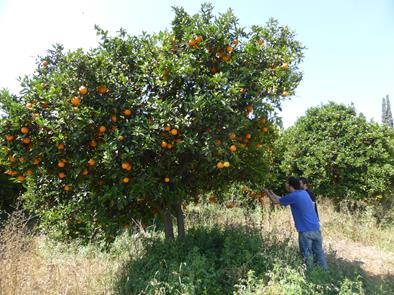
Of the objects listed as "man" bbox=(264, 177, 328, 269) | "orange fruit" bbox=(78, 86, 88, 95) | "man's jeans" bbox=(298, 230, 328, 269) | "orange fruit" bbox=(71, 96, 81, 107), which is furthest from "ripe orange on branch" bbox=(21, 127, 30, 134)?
"man's jeans" bbox=(298, 230, 328, 269)

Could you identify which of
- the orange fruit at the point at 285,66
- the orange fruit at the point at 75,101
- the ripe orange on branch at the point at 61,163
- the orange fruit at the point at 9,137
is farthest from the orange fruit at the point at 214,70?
the orange fruit at the point at 9,137

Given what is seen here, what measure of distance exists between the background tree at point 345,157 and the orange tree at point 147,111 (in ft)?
13.5

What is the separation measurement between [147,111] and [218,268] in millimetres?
2221

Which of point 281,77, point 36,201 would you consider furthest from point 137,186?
point 36,201

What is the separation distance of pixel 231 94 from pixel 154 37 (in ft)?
4.54

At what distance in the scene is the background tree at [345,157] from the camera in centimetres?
758

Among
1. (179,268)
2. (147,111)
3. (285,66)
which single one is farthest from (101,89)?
(179,268)

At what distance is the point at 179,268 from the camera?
3959 mm

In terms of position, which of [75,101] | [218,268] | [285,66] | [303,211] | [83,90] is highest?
[285,66]

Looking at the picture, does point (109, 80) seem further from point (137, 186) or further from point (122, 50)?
point (137, 186)

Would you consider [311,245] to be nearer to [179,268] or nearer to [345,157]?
[179,268]

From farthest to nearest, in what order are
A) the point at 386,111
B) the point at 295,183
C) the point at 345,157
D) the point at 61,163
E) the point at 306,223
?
the point at 386,111 < the point at 345,157 < the point at 295,183 < the point at 306,223 < the point at 61,163

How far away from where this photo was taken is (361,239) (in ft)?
21.9

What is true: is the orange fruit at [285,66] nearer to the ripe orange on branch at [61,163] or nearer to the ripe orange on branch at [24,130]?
the ripe orange on branch at [61,163]
